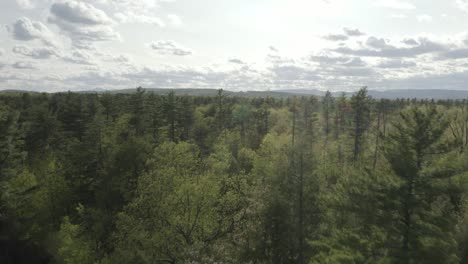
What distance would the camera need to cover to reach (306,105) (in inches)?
2940

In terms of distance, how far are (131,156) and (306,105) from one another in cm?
4916

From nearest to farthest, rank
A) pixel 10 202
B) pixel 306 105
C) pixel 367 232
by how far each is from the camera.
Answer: pixel 367 232 < pixel 10 202 < pixel 306 105

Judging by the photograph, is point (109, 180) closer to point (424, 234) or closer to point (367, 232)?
point (367, 232)

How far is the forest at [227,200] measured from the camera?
1529 centimetres

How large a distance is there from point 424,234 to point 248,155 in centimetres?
4095

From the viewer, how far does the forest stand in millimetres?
15289

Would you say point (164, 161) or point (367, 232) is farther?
point (164, 161)

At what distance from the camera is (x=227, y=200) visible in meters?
28.4

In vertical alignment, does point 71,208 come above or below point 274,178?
below

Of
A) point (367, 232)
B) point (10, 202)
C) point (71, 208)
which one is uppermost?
point (367, 232)

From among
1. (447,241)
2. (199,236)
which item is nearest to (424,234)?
(447,241)

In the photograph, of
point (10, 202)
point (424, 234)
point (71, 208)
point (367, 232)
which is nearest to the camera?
point (424, 234)

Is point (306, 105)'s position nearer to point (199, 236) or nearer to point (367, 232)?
point (199, 236)

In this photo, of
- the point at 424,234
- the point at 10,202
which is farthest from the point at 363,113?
the point at 10,202
